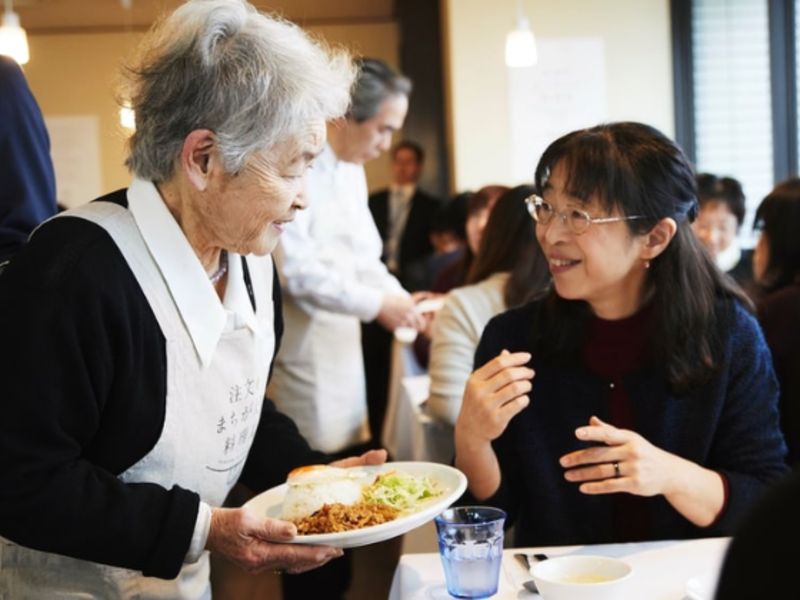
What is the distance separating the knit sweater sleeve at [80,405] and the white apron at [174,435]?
0.10 feet

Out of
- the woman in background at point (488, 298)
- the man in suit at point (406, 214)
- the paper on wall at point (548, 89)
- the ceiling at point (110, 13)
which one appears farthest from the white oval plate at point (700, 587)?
the ceiling at point (110, 13)

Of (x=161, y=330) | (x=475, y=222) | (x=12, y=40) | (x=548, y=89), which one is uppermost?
(x=12, y=40)

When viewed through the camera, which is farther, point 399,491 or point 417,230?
point 417,230

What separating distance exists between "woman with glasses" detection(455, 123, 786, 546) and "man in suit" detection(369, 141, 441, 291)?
4.65 meters

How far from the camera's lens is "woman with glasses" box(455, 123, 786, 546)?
1776 mm

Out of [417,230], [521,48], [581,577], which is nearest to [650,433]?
[581,577]

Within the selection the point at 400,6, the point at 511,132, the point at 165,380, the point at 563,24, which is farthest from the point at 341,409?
the point at 400,6

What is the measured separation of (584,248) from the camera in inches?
70.6

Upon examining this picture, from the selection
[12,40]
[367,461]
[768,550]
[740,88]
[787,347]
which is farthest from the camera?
[740,88]

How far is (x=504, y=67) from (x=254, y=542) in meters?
4.76

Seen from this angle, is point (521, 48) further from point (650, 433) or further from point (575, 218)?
point (650, 433)

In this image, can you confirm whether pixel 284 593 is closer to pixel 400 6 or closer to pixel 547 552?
pixel 547 552

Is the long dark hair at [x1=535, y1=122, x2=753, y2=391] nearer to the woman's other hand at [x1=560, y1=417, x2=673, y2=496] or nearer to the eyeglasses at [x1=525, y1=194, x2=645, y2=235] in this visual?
the eyeglasses at [x1=525, y1=194, x2=645, y2=235]

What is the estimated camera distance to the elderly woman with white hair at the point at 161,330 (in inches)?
50.4
